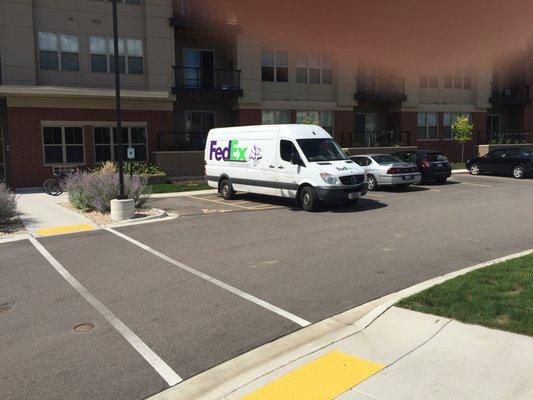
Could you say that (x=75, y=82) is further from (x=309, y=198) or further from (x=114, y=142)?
(x=309, y=198)

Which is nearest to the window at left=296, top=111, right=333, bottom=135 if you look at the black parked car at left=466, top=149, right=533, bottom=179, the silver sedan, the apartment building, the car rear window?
the apartment building

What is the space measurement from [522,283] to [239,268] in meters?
4.16

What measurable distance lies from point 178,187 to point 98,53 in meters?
8.17

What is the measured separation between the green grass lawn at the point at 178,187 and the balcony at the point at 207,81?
17.6ft

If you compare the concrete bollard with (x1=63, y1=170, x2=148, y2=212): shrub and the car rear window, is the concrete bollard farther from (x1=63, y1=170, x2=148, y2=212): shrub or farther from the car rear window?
the car rear window

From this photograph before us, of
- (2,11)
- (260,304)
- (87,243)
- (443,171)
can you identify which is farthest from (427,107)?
(260,304)

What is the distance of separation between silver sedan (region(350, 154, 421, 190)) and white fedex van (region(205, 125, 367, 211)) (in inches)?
164

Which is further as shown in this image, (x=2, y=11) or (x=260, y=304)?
(x=2, y=11)

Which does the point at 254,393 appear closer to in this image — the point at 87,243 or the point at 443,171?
the point at 87,243

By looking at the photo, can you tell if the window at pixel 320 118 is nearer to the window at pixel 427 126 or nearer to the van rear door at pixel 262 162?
the window at pixel 427 126

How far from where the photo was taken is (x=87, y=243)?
11.1 m

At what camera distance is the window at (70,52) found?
78.2 feet

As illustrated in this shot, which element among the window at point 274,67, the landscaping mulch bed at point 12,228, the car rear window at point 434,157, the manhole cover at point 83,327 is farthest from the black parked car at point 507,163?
the manhole cover at point 83,327

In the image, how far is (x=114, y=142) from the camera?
2497 cm
